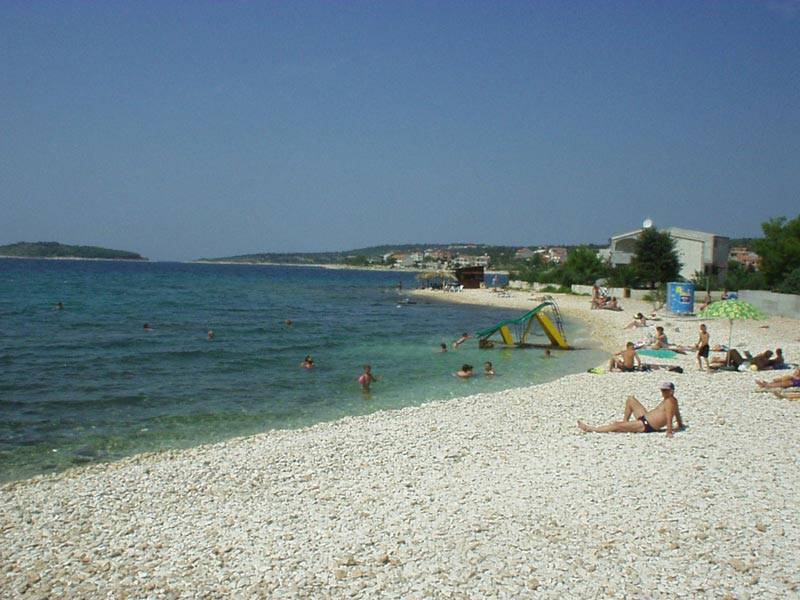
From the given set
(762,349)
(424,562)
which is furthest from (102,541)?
(762,349)

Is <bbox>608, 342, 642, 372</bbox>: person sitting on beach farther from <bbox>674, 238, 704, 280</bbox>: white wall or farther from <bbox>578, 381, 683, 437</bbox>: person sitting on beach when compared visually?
<bbox>674, 238, 704, 280</bbox>: white wall

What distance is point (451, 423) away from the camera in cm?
1131

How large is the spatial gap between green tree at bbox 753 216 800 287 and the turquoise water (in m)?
15.1

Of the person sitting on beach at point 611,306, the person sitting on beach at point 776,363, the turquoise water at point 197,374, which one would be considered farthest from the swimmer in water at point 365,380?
the person sitting on beach at point 611,306

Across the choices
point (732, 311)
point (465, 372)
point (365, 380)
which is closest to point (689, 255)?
point (732, 311)

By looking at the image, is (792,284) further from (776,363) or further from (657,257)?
(776,363)

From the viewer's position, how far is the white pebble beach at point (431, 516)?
549 cm

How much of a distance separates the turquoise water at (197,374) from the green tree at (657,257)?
57.9 ft

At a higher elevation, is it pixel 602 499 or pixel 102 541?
pixel 602 499

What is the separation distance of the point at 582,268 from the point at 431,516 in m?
53.3

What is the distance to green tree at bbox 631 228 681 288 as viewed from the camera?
4712 cm

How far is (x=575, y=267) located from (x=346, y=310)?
974 inches

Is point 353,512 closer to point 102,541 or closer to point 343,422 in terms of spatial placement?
point 102,541

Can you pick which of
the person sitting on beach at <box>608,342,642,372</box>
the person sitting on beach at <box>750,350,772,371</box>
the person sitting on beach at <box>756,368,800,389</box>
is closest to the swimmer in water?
the person sitting on beach at <box>608,342,642,372</box>
